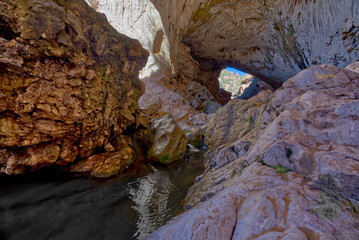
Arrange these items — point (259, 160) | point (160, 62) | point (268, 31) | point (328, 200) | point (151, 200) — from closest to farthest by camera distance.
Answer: point (328, 200), point (259, 160), point (151, 200), point (268, 31), point (160, 62)

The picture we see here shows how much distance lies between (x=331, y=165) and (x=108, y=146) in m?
6.34

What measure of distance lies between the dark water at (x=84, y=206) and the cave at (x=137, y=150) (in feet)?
0.10

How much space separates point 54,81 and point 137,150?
437 centimetres

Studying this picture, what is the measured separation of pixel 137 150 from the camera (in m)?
7.57

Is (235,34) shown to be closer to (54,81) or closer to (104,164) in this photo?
(54,81)

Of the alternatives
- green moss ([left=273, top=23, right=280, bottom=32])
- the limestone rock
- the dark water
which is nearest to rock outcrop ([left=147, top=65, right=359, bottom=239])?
the dark water

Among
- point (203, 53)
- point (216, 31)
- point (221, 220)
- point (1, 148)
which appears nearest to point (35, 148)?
point (1, 148)

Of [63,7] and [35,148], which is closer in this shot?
[63,7]

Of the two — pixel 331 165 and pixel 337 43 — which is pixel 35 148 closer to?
pixel 331 165

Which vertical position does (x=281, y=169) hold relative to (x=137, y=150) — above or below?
below

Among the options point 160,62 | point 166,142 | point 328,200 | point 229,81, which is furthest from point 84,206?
point 229,81

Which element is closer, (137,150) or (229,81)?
(137,150)

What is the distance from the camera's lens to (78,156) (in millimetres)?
5426

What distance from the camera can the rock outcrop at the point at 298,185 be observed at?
1.83 m
